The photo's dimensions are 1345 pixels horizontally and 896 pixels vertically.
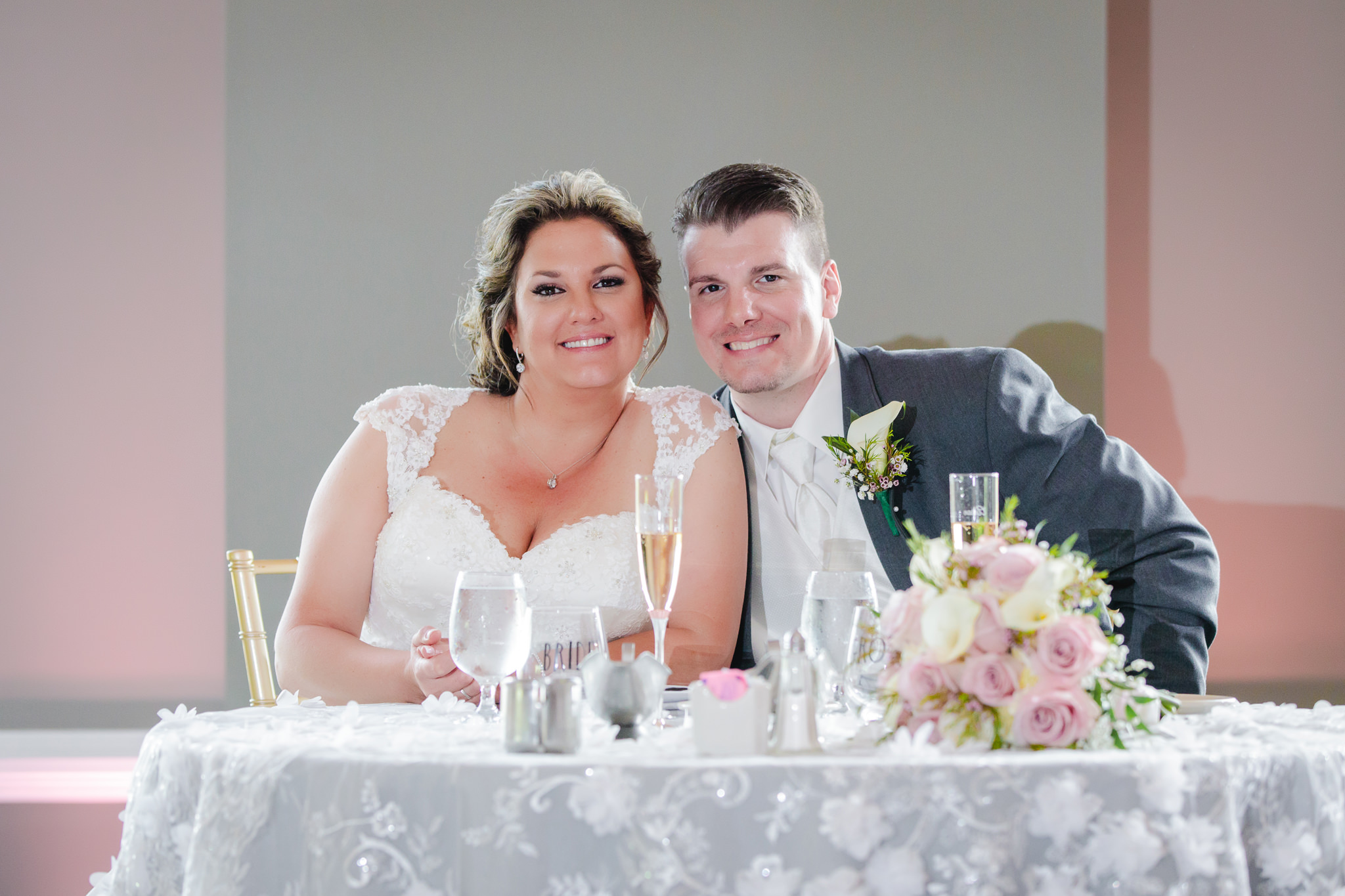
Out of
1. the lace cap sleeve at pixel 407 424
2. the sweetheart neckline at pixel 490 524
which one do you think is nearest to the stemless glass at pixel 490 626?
the sweetheart neckline at pixel 490 524

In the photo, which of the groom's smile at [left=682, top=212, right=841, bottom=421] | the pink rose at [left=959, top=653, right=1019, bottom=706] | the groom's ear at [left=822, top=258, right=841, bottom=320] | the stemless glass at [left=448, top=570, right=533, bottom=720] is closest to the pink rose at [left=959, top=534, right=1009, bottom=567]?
the pink rose at [left=959, top=653, right=1019, bottom=706]

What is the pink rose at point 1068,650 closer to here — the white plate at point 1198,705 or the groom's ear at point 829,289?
the white plate at point 1198,705

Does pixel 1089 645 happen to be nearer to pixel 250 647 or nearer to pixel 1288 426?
pixel 250 647

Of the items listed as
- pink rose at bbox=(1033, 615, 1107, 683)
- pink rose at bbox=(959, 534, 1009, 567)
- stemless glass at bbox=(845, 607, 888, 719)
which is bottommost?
stemless glass at bbox=(845, 607, 888, 719)

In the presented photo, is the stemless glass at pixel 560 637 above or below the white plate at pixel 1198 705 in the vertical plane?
above

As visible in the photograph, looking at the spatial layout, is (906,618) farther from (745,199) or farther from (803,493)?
(745,199)

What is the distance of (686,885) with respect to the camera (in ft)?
3.50

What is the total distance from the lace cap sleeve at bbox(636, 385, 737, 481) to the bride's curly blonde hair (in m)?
0.18

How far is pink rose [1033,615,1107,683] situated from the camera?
1.15m

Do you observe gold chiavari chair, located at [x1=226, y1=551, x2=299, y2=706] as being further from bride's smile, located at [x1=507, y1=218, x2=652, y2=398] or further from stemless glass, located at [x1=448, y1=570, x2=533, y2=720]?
stemless glass, located at [x1=448, y1=570, x2=533, y2=720]

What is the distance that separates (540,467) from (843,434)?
77 centimetres

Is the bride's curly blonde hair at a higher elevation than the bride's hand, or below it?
higher

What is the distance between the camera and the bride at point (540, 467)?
8.32 feet

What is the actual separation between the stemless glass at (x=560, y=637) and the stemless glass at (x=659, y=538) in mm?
110
